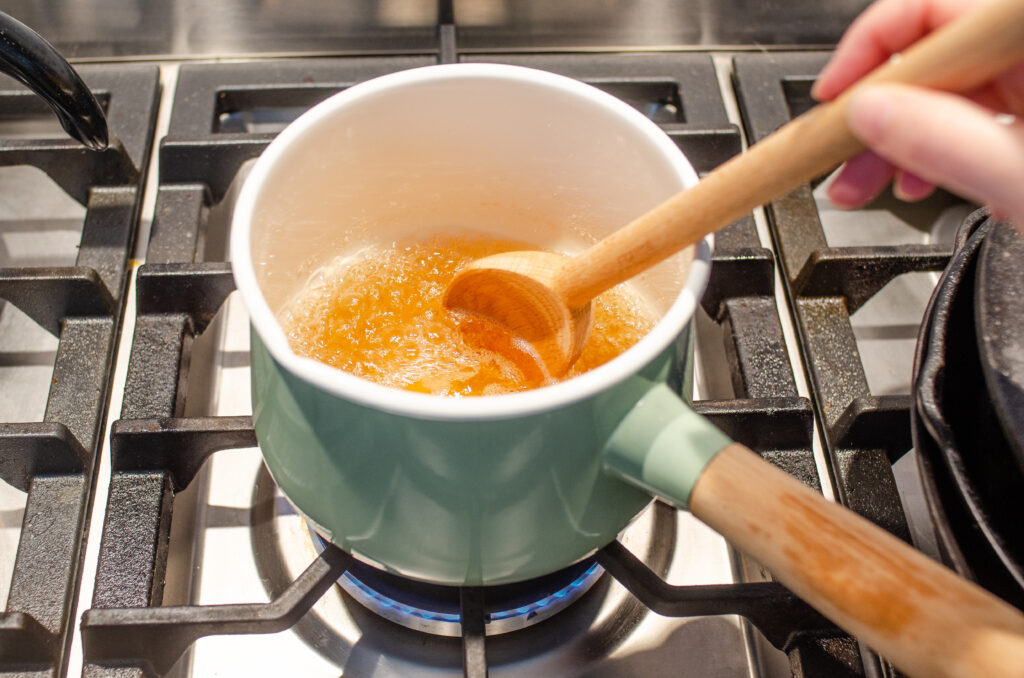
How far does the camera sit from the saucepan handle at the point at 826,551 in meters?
0.26

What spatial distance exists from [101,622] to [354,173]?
0.25 m

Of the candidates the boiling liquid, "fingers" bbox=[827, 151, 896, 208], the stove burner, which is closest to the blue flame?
the stove burner

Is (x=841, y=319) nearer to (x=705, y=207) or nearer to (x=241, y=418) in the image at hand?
(x=705, y=207)

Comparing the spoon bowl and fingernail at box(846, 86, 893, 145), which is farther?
the spoon bowl

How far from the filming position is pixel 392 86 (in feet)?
1.35

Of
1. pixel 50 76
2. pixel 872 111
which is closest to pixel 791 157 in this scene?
pixel 872 111

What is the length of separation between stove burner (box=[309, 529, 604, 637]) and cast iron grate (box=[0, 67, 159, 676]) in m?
0.14

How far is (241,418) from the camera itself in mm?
444

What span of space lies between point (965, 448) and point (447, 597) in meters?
0.25

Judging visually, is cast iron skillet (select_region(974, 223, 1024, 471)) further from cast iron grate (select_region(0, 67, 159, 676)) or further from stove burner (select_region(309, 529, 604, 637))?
cast iron grate (select_region(0, 67, 159, 676))

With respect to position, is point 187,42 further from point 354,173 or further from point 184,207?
point 354,173

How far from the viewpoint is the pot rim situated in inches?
11.5

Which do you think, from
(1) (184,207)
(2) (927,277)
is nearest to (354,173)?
(1) (184,207)

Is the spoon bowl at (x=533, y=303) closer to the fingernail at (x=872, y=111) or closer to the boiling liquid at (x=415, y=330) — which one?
the boiling liquid at (x=415, y=330)
